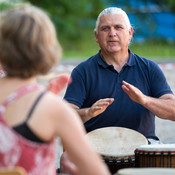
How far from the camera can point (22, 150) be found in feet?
5.01

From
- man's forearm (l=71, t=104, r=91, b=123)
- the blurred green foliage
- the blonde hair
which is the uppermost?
the blonde hair

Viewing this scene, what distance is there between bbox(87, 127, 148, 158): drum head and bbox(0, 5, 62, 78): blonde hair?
1456 mm

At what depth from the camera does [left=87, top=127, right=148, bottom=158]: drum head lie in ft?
9.66

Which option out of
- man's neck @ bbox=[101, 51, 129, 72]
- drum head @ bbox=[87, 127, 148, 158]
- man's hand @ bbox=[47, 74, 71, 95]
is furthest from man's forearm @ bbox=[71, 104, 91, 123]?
man's hand @ bbox=[47, 74, 71, 95]

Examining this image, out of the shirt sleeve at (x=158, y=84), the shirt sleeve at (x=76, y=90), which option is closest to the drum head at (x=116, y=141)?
the shirt sleeve at (x=76, y=90)

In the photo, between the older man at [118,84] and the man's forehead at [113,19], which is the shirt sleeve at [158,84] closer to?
the older man at [118,84]

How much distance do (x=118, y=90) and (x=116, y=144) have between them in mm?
559

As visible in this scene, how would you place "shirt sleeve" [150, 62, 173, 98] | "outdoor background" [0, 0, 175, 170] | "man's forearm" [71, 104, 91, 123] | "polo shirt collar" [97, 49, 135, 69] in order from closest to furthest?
"man's forearm" [71, 104, 91, 123], "shirt sleeve" [150, 62, 173, 98], "polo shirt collar" [97, 49, 135, 69], "outdoor background" [0, 0, 175, 170]

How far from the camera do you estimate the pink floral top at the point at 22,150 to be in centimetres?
152

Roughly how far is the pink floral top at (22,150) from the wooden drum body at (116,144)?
4.41 ft

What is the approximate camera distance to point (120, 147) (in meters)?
3.01

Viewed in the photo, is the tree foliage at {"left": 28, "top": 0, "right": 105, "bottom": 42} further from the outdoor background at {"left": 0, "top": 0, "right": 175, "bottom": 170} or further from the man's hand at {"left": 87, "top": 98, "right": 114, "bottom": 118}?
the man's hand at {"left": 87, "top": 98, "right": 114, "bottom": 118}

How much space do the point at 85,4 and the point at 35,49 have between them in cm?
2540

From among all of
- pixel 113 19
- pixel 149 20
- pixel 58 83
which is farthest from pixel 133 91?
pixel 149 20
